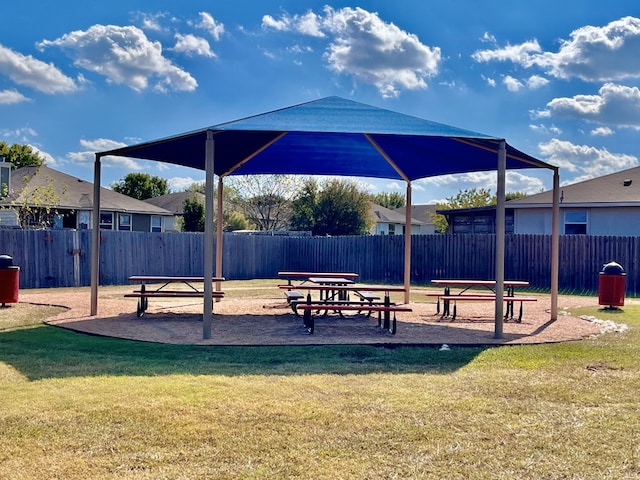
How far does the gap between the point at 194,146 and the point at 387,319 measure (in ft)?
16.2

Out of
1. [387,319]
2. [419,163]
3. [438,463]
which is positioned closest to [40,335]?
[387,319]

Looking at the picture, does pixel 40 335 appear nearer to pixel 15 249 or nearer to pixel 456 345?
pixel 456 345

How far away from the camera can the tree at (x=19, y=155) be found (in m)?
50.3

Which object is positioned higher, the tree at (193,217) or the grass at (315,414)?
the tree at (193,217)

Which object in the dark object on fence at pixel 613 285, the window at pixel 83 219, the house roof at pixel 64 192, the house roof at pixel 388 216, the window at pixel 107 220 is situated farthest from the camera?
the house roof at pixel 388 216

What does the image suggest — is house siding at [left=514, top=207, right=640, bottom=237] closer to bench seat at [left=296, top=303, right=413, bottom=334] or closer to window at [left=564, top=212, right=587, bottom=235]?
window at [left=564, top=212, right=587, bottom=235]

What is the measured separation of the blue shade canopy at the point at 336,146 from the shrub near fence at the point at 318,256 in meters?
7.85

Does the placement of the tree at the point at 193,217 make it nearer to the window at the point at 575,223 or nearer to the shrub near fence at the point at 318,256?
the shrub near fence at the point at 318,256

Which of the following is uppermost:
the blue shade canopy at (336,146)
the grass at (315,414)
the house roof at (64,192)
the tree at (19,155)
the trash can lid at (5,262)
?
the tree at (19,155)

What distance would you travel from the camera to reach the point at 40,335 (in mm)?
9219

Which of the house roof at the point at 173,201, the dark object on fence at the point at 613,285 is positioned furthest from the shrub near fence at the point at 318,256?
the house roof at the point at 173,201

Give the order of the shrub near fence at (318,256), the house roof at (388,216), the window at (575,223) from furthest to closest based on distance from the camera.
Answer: the house roof at (388,216), the window at (575,223), the shrub near fence at (318,256)

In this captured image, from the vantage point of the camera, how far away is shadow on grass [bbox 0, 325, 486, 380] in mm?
6938

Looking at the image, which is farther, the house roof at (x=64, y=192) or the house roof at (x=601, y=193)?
the house roof at (x=64, y=192)
